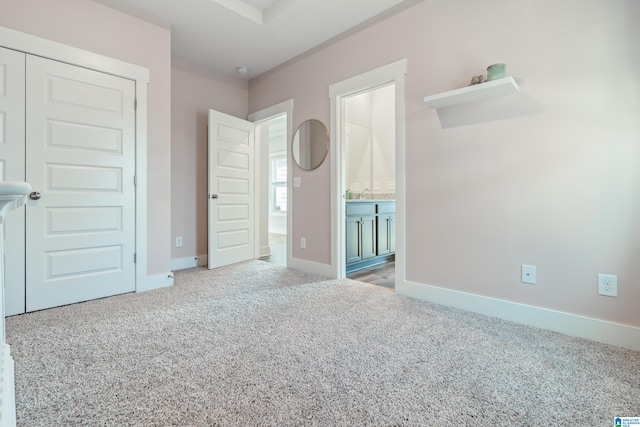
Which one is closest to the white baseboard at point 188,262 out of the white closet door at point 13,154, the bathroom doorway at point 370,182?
the white closet door at point 13,154

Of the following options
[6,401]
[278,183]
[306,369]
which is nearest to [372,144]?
[278,183]

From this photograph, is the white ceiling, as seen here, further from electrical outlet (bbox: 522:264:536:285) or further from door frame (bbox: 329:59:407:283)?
electrical outlet (bbox: 522:264:536:285)

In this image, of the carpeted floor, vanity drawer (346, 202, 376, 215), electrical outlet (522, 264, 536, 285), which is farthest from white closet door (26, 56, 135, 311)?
electrical outlet (522, 264, 536, 285)

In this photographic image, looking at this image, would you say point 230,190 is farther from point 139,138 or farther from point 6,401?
point 6,401

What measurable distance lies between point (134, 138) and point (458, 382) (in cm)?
301

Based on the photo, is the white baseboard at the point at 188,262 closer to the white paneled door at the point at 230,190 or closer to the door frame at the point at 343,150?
the white paneled door at the point at 230,190

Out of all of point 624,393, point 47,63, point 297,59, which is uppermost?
point 297,59

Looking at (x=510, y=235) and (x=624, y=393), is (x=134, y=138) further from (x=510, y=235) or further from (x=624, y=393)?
(x=624, y=393)

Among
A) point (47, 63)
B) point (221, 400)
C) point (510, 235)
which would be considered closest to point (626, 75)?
point (510, 235)

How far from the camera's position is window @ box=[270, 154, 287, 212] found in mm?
7883

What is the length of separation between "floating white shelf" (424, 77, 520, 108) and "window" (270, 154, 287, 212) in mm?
5840

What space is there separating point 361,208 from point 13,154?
3.10 meters

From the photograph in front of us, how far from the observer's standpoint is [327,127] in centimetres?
328

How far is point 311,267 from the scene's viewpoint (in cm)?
348
